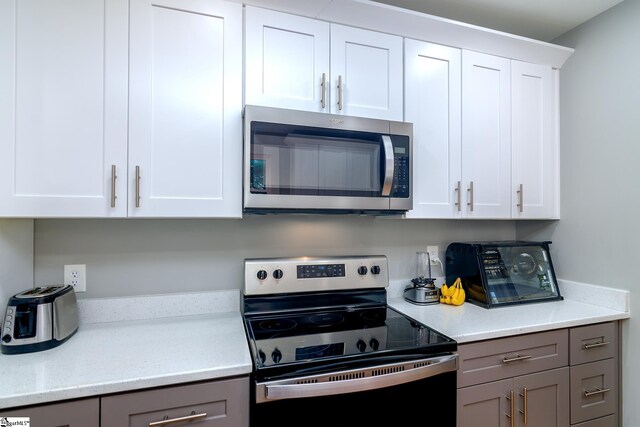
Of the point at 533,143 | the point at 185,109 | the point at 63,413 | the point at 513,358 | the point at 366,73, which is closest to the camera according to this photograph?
the point at 63,413

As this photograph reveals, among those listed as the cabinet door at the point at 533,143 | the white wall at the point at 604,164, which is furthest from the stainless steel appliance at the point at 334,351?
the white wall at the point at 604,164

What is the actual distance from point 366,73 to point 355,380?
52.4 inches

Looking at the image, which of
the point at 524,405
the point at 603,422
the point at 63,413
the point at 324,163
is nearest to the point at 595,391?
the point at 603,422

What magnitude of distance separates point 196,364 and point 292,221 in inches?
35.0

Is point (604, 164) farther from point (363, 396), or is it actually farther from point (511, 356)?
point (363, 396)

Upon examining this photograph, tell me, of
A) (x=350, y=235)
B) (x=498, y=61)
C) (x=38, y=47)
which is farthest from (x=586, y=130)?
(x=38, y=47)

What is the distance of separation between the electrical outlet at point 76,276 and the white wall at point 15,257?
122 millimetres

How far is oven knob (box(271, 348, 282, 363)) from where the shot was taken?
3.64 ft

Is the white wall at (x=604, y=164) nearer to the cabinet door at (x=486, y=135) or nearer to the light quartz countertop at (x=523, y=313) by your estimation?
the light quartz countertop at (x=523, y=313)

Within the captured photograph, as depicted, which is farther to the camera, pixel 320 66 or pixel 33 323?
pixel 320 66

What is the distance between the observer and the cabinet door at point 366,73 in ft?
5.04

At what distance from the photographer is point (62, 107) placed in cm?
120

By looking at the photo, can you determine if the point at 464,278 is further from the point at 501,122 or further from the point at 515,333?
the point at 501,122

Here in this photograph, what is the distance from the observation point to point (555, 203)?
2004 millimetres
